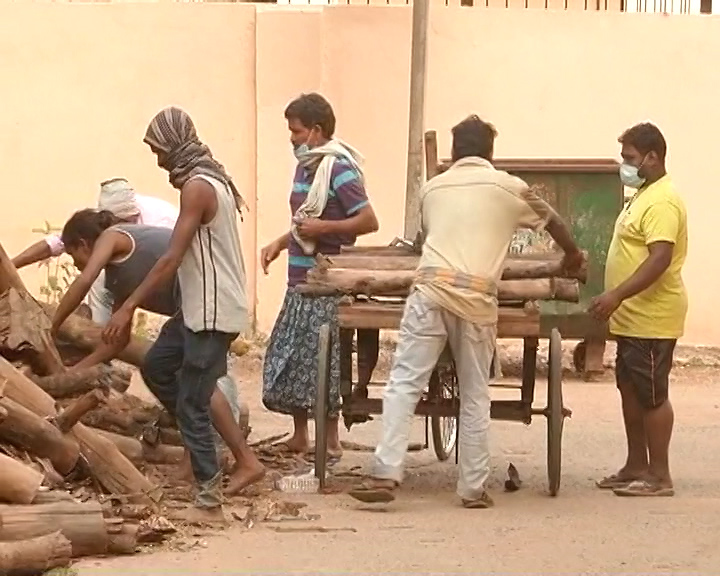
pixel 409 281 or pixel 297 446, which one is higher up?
pixel 409 281

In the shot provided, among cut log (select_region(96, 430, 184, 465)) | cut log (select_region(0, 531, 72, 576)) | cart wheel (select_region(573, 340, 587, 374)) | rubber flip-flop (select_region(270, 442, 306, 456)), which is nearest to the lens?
cut log (select_region(0, 531, 72, 576))

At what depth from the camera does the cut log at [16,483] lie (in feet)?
20.9

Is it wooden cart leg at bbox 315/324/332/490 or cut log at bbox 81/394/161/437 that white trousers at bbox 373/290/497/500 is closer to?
wooden cart leg at bbox 315/324/332/490

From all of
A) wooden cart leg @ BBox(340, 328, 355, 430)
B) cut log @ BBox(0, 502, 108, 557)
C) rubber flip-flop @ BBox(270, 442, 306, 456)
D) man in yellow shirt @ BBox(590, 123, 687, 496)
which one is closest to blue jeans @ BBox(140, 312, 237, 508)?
cut log @ BBox(0, 502, 108, 557)

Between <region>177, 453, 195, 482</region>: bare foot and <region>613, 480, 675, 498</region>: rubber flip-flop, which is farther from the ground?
<region>177, 453, 195, 482</region>: bare foot

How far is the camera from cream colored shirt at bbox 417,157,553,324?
24.9 feet

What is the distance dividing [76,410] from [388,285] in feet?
5.48

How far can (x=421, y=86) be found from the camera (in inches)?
513

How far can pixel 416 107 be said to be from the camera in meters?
13.0

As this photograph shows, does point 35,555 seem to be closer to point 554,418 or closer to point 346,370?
point 346,370

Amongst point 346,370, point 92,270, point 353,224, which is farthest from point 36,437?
point 353,224

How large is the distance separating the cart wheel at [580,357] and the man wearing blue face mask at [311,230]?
4.53 metres

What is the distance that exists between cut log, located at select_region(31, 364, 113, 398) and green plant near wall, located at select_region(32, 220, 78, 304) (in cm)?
505

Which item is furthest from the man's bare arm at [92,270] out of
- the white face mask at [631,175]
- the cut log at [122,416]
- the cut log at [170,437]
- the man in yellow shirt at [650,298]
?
the white face mask at [631,175]
